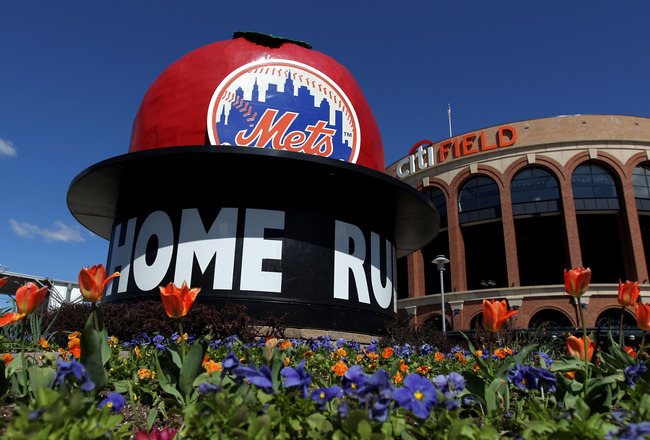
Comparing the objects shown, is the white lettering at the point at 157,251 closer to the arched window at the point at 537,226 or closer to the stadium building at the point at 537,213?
the stadium building at the point at 537,213

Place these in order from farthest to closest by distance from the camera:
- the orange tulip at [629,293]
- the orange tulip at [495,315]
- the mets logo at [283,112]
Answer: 1. the mets logo at [283,112]
2. the orange tulip at [629,293]
3. the orange tulip at [495,315]

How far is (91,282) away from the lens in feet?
10.1

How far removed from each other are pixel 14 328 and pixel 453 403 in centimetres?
775

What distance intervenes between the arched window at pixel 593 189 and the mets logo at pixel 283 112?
26.9 metres

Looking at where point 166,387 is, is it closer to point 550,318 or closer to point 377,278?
point 377,278

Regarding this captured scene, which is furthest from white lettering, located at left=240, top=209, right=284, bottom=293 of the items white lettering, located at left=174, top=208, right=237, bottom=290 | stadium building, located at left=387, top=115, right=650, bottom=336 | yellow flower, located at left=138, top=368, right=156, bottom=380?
stadium building, located at left=387, top=115, right=650, bottom=336

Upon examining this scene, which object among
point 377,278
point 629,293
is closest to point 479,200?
point 377,278

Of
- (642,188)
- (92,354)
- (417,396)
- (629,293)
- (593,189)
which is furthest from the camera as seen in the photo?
(593,189)

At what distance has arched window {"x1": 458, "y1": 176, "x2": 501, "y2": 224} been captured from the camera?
33031mm

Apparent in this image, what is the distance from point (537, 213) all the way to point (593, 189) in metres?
4.40

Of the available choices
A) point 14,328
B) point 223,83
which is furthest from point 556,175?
point 14,328

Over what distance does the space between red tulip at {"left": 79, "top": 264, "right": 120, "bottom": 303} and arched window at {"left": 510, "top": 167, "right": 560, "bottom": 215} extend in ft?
108

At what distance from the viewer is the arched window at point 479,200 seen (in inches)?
1300

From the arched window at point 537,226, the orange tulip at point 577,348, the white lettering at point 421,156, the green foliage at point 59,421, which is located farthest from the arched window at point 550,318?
the green foliage at point 59,421
